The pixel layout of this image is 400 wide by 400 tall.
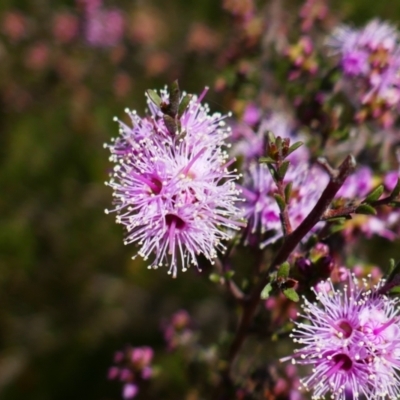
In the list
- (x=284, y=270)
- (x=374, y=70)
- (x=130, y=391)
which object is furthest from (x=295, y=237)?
(x=130, y=391)

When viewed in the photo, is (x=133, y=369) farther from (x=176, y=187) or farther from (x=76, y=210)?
(x=76, y=210)

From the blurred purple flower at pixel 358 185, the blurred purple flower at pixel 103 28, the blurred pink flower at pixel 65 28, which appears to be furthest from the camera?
the blurred pink flower at pixel 65 28

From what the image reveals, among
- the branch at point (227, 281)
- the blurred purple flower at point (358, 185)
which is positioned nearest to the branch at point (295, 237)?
the branch at point (227, 281)

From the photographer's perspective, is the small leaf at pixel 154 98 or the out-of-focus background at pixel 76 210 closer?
the small leaf at pixel 154 98

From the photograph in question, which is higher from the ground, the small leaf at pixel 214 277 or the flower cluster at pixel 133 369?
the small leaf at pixel 214 277

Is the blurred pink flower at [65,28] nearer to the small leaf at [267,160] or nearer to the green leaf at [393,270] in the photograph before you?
the small leaf at [267,160]

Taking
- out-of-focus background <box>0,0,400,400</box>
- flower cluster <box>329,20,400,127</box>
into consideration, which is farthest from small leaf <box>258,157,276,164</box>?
out-of-focus background <box>0,0,400,400</box>
